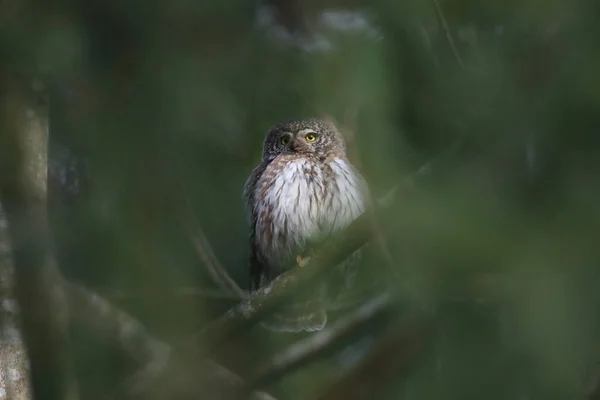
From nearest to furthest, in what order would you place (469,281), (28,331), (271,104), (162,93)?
(469,281) < (162,93) < (28,331) < (271,104)

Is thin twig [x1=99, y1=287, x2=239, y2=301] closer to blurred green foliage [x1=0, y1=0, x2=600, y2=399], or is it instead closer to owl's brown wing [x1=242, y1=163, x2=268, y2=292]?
blurred green foliage [x1=0, y1=0, x2=600, y2=399]

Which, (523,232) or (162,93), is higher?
(162,93)

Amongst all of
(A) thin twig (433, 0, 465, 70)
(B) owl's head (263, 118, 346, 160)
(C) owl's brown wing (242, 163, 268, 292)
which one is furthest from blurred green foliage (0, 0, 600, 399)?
(B) owl's head (263, 118, 346, 160)

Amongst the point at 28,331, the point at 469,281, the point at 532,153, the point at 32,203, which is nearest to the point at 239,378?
the point at 28,331

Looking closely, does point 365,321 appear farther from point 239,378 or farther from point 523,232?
point 523,232

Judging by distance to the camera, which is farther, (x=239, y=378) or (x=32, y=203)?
(x=239, y=378)

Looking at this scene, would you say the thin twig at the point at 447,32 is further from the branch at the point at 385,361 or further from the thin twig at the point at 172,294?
the thin twig at the point at 172,294

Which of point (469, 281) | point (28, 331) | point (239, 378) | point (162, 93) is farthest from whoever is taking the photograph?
point (239, 378)

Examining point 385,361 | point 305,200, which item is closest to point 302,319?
point 305,200

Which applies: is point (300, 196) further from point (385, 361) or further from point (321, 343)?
point (385, 361)
